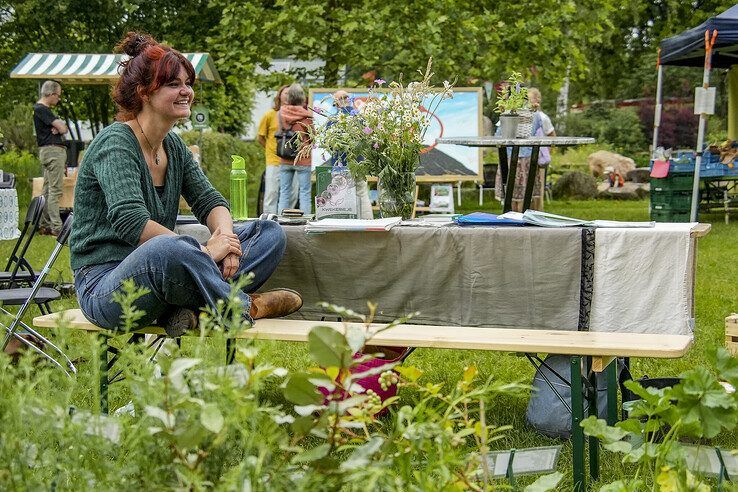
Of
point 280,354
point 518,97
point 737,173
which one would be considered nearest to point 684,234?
point 518,97

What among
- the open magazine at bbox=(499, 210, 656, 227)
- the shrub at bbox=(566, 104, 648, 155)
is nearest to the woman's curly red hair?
the open magazine at bbox=(499, 210, 656, 227)

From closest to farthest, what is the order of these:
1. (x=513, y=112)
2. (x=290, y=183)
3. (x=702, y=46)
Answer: (x=513, y=112) → (x=290, y=183) → (x=702, y=46)

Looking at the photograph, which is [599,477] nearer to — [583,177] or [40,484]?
[40,484]

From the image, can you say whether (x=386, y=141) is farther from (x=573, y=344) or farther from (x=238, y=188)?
(x=573, y=344)

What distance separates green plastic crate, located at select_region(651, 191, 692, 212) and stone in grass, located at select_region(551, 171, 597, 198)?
5427 mm

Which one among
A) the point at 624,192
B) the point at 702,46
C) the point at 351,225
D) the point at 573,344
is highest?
the point at 702,46

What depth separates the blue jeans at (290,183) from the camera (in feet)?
32.4

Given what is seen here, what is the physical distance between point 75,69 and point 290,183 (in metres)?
5.36

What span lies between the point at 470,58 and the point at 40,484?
39.3 feet

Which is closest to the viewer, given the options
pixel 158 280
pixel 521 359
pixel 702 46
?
pixel 158 280

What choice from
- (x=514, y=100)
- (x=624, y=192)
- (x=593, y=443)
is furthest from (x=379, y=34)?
(x=593, y=443)

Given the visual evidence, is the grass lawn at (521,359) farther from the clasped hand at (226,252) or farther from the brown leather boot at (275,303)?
the clasped hand at (226,252)

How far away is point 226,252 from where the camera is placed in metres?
3.51

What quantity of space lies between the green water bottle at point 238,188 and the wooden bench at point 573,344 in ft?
3.27
